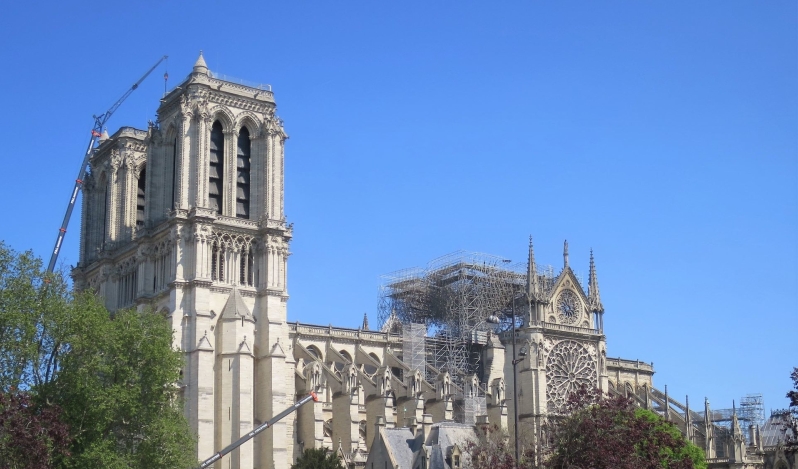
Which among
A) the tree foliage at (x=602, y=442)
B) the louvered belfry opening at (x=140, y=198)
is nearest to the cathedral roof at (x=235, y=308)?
the louvered belfry opening at (x=140, y=198)

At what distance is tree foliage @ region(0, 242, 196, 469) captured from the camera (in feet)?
183

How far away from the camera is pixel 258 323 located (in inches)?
3044

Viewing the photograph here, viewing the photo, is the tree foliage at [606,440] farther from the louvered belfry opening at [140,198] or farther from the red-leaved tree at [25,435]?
the louvered belfry opening at [140,198]

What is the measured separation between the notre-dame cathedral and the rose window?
0.10m

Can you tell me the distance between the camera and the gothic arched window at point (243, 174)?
263 ft

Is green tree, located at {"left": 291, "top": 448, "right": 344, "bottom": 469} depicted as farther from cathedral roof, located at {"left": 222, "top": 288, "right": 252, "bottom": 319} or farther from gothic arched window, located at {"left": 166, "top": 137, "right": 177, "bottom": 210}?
gothic arched window, located at {"left": 166, "top": 137, "right": 177, "bottom": 210}

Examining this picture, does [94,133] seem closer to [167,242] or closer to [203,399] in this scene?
[167,242]

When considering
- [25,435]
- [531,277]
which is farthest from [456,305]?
[25,435]

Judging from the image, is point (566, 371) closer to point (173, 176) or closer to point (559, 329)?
point (559, 329)

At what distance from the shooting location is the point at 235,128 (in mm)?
79875

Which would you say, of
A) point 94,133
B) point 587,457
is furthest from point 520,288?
point 587,457

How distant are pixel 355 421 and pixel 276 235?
12947 mm

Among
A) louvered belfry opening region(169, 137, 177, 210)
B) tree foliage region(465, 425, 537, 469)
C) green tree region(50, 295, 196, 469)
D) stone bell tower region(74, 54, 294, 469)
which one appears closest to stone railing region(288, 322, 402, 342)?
stone bell tower region(74, 54, 294, 469)

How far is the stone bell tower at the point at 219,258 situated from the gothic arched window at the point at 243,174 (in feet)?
0.28
